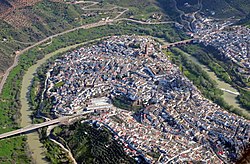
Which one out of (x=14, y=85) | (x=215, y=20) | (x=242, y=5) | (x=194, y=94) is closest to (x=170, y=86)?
(x=194, y=94)

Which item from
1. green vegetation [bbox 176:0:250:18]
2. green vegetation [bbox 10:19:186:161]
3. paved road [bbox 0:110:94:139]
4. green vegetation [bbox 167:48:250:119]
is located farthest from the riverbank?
green vegetation [bbox 176:0:250:18]

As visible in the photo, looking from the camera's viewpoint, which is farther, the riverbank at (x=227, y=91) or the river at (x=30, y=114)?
the riverbank at (x=227, y=91)

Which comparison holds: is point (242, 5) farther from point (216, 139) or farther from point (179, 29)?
point (216, 139)

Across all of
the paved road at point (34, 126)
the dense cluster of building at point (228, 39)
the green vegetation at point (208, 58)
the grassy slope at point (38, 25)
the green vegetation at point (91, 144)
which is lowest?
the green vegetation at point (91, 144)

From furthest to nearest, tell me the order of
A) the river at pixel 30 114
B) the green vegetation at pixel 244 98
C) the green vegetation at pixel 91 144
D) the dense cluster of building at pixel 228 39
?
the dense cluster of building at pixel 228 39
the green vegetation at pixel 244 98
the river at pixel 30 114
the green vegetation at pixel 91 144

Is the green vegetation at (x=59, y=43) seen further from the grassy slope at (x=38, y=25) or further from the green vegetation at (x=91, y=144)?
the green vegetation at (x=91, y=144)

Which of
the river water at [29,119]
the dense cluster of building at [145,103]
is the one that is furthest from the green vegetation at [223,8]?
the river water at [29,119]

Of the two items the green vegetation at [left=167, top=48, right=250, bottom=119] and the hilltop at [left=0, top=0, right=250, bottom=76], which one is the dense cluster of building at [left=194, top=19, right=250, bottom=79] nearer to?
the hilltop at [left=0, top=0, right=250, bottom=76]
